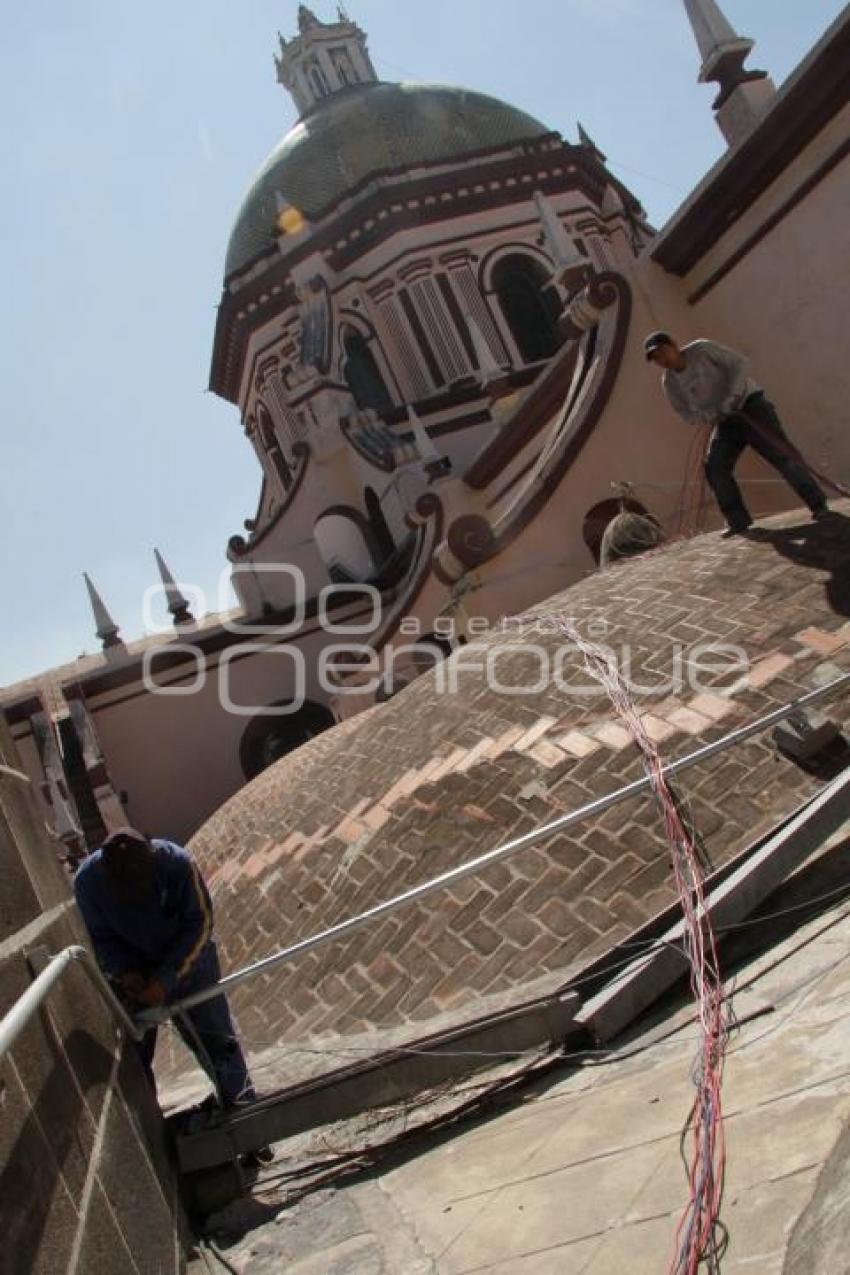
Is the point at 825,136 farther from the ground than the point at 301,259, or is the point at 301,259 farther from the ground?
the point at 301,259

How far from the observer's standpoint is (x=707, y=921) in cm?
429

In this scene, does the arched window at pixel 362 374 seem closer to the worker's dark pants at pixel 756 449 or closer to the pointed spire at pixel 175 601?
the pointed spire at pixel 175 601

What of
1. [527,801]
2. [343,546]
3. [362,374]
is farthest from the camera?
[362,374]

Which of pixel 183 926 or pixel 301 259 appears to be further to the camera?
pixel 301 259

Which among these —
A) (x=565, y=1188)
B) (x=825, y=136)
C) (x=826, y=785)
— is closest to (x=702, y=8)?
(x=825, y=136)

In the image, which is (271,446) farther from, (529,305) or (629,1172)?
(629,1172)

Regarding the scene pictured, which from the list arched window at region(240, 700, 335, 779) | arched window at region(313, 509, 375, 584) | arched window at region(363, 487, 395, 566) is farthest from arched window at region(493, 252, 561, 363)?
arched window at region(240, 700, 335, 779)

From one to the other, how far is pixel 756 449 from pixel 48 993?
5149mm

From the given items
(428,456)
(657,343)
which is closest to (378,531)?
(428,456)

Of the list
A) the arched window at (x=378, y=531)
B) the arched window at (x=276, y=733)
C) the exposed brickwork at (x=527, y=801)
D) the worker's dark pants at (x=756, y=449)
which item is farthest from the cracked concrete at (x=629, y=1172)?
the arched window at (x=378, y=531)

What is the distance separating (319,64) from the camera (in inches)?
1171

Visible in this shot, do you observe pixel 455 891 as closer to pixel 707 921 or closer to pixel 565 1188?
pixel 707 921

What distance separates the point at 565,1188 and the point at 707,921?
66.5 inches
